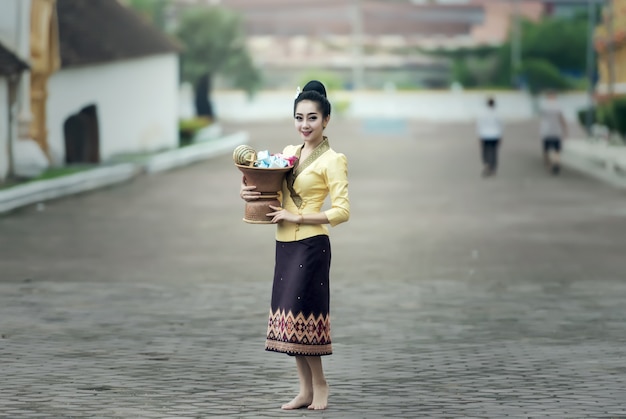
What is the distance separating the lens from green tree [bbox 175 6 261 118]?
61.2m

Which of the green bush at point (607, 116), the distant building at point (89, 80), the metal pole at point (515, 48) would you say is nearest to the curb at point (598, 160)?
the green bush at point (607, 116)

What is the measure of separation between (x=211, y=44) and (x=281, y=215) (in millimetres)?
54260

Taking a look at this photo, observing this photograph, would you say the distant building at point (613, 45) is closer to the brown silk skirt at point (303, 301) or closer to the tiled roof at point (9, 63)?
the tiled roof at point (9, 63)

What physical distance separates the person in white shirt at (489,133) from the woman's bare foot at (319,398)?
940 inches

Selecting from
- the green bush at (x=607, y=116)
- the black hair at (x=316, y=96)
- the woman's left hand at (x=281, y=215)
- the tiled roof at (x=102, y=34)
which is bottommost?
the green bush at (x=607, y=116)

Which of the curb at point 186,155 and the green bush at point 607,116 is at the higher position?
the green bush at point 607,116

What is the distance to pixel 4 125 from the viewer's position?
28.9m

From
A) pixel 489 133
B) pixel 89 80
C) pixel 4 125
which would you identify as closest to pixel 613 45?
pixel 89 80

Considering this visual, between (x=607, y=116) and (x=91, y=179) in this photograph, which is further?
(x=607, y=116)

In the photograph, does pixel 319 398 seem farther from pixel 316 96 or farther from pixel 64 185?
pixel 64 185

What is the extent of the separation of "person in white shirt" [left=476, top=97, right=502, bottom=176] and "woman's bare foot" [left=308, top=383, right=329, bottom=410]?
2389 cm

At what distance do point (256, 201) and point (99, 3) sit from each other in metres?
36.3

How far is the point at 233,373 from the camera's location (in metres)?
9.38

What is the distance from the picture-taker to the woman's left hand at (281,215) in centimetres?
788
